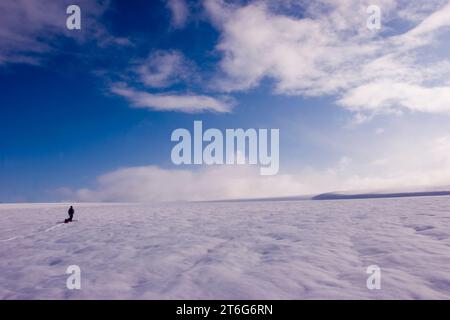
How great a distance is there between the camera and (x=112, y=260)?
754 centimetres

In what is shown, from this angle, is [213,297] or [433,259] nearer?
[213,297]

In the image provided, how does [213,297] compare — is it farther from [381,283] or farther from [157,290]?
[381,283]

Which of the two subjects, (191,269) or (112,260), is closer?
(191,269)

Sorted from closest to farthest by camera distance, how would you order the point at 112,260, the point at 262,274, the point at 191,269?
the point at 262,274, the point at 191,269, the point at 112,260

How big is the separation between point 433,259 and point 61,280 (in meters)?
8.21
